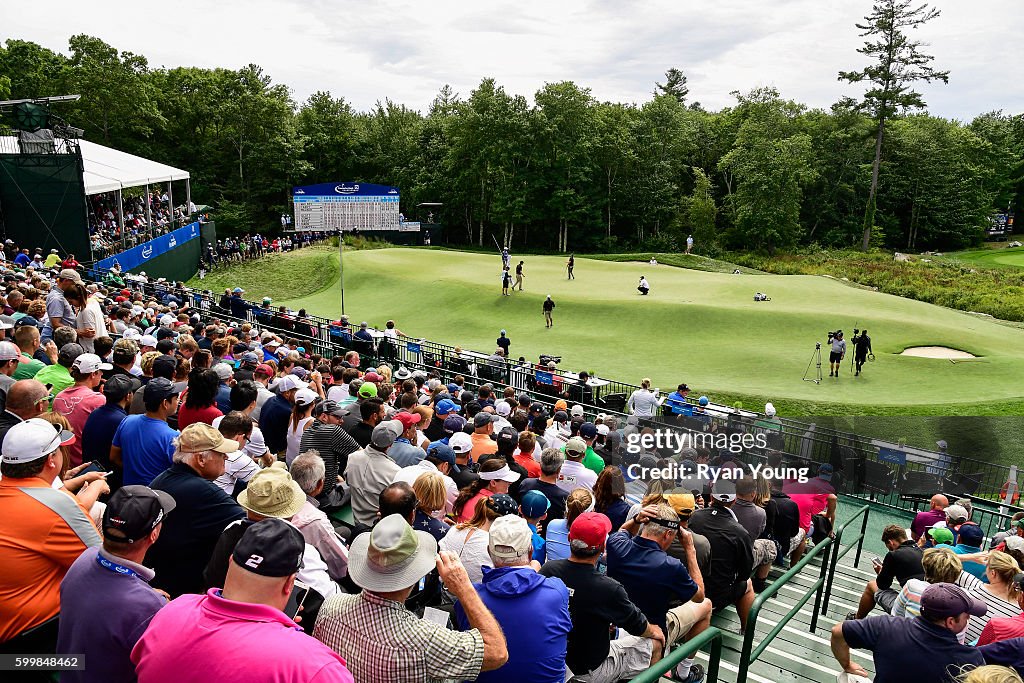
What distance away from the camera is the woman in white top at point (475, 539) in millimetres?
4484

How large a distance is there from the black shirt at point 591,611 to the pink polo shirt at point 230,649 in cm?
202

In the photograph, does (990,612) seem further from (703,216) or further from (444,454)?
(703,216)

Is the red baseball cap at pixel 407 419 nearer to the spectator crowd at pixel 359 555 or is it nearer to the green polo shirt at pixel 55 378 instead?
the spectator crowd at pixel 359 555

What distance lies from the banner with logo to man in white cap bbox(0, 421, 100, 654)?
1008 inches

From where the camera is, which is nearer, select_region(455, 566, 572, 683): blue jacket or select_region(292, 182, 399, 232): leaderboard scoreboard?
select_region(455, 566, 572, 683): blue jacket

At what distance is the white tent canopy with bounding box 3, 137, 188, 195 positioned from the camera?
28.5 meters

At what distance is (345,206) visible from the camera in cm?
3089

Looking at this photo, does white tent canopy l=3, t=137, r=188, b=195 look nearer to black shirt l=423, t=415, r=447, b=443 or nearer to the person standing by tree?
black shirt l=423, t=415, r=447, b=443

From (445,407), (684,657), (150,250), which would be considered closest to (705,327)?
(445,407)

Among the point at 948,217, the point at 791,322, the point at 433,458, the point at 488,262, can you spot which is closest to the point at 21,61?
the point at 488,262

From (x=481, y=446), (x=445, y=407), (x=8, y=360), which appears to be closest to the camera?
(x=8, y=360)

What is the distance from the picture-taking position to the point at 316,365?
45.8ft

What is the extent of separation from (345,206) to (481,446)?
2505 centimetres

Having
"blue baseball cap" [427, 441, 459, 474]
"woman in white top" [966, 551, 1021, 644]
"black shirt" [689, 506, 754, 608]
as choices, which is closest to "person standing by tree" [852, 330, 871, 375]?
"woman in white top" [966, 551, 1021, 644]
